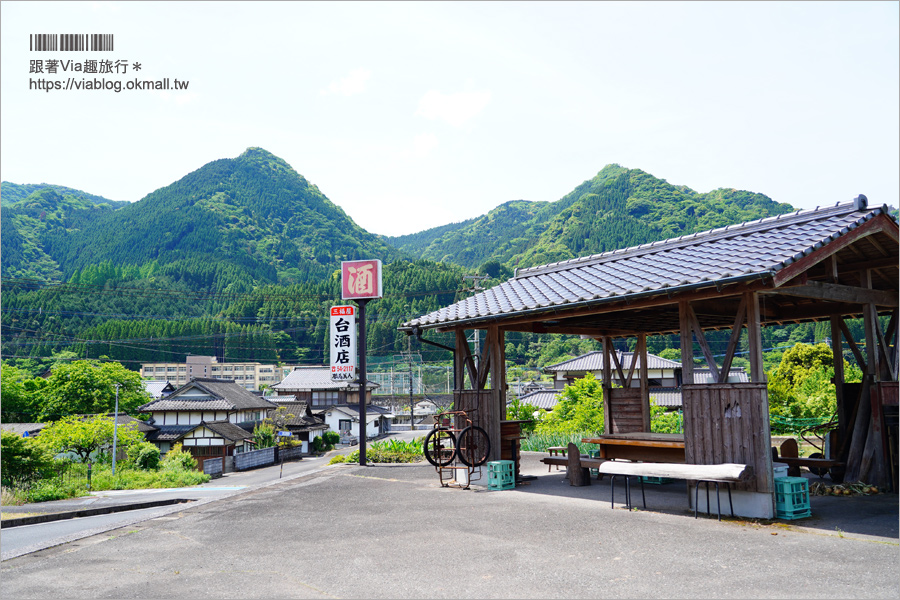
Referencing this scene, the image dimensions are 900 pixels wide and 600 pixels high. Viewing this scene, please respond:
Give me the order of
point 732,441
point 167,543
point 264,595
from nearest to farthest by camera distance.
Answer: point 264,595
point 167,543
point 732,441

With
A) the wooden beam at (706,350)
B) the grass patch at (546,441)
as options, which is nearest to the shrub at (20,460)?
the grass patch at (546,441)

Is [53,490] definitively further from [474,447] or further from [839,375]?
[839,375]

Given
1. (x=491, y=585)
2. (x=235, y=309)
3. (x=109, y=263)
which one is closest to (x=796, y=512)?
(x=491, y=585)

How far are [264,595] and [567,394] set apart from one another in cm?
1950

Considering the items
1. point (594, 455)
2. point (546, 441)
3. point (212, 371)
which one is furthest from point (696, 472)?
point (212, 371)

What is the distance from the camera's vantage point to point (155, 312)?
112875mm

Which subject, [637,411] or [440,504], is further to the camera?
[637,411]

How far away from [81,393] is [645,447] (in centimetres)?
4404

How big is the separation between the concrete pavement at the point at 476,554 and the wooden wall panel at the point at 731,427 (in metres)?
0.73

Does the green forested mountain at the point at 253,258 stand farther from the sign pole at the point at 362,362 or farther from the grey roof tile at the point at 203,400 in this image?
the sign pole at the point at 362,362

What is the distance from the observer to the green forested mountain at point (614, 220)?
97.1 m

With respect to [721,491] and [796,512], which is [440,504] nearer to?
[721,491]

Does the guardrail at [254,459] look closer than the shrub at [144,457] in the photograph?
No

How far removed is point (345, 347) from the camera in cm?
1725
